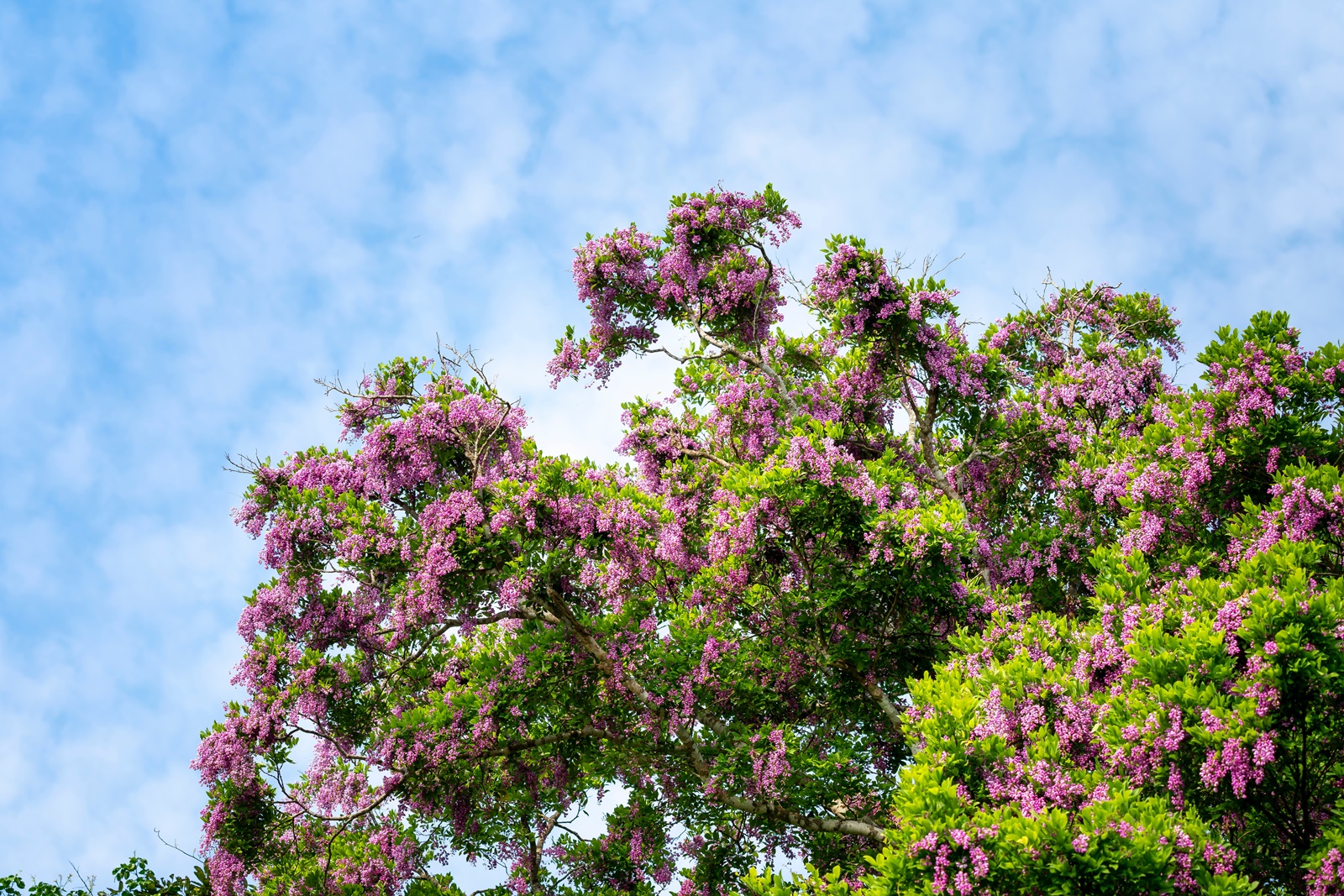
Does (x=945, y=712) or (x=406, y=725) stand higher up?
(x=406, y=725)

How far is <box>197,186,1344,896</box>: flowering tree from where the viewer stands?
1062 centimetres

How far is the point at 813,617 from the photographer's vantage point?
1609cm

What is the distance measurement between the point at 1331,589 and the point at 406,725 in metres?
12.1

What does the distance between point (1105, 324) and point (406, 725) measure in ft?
54.6

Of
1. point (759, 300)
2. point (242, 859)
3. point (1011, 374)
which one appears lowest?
point (242, 859)

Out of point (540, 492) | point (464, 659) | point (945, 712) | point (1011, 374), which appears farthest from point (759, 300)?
point (945, 712)

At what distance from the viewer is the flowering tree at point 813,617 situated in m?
10.6

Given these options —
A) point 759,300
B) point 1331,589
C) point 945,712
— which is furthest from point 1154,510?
point 759,300

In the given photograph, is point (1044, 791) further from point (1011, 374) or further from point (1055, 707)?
point (1011, 374)

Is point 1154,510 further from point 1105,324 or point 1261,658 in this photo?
point 1105,324

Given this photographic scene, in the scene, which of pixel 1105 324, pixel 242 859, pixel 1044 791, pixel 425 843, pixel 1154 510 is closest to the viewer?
pixel 1044 791

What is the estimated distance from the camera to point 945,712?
1180cm

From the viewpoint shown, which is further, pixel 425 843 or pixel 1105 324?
pixel 1105 324

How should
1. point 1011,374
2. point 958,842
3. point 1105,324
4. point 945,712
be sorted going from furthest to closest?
1. point 1105,324
2. point 1011,374
3. point 945,712
4. point 958,842
